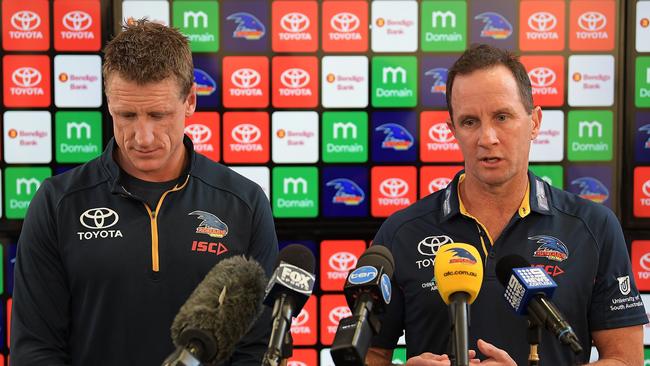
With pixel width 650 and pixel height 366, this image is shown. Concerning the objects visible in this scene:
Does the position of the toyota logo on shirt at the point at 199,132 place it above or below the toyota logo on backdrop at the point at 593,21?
below

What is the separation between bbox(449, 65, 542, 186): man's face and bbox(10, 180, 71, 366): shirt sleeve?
2.99 feet

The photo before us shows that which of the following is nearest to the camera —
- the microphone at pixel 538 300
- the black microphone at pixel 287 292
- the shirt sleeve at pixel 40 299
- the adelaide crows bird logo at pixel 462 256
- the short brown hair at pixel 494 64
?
the black microphone at pixel 287 292

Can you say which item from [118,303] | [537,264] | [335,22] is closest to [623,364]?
[537,264]

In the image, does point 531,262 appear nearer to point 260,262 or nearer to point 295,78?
point 260,262

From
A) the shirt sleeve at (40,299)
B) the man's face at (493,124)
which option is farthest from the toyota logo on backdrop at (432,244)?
the shirt sleeve at (40,299)

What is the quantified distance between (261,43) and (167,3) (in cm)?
36

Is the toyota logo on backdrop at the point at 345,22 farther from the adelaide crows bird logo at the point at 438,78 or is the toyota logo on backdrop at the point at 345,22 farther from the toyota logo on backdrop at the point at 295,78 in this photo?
the adelaide crows bird logo at the point at 438,78

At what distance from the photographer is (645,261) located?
8.81 feet

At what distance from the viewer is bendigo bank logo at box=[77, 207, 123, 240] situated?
4.95 feet

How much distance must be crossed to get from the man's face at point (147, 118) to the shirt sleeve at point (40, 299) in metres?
0.23

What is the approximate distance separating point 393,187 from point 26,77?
1.37 metres

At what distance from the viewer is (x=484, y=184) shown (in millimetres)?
1679

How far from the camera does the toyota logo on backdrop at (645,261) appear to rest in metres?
2.68

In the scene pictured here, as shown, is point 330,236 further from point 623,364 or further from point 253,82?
point 623,364
